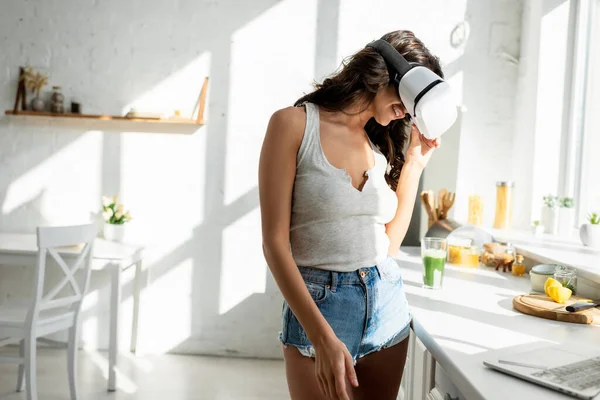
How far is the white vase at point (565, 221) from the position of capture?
274 centimetres

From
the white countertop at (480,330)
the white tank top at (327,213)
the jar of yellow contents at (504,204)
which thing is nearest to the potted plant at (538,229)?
the jar of yellow contents at (504,204)

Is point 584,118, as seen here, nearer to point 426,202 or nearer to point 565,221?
point 565,221

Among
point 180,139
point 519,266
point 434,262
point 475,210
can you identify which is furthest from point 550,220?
point 180,139

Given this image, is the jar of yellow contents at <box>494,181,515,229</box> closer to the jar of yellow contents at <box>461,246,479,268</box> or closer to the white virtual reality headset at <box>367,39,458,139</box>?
the jar of yellow contents at <box>461,246,479,268</box>

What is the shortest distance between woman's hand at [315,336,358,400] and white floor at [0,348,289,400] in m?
2.09

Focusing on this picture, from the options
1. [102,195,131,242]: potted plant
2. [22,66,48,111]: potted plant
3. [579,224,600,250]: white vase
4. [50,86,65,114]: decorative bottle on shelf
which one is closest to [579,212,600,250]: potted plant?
[579,224,600,250]: white vase

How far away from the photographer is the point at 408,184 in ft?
5.02

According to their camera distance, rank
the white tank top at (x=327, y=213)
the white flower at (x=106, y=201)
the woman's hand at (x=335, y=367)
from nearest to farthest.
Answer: the woman's hand at (x=335, y=367)
the white tank top at (x=327, y=213)
the white flower at (x=106, y=201)

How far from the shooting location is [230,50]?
11.6 feet

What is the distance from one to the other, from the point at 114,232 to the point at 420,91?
2.62 metres

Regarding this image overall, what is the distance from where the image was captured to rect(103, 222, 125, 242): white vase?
345cm

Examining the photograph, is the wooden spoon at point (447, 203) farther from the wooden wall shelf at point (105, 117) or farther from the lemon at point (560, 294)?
the wooden wall shelf at point (105, 117)

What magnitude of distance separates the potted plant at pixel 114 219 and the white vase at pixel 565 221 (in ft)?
7.42

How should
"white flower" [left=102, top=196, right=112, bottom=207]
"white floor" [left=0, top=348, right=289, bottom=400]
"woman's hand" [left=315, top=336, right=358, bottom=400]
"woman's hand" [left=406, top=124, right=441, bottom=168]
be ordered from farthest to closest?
"white flower" [left=102, top=196, right=112, bottom=207] < "white floor" [left=0, top=348, right=289, bottom=400] < "woman's hand" [left=406, top=124, right=441, bottom=168] < "woman's hand" [left=315, top=336, right=358, bottom=400]
